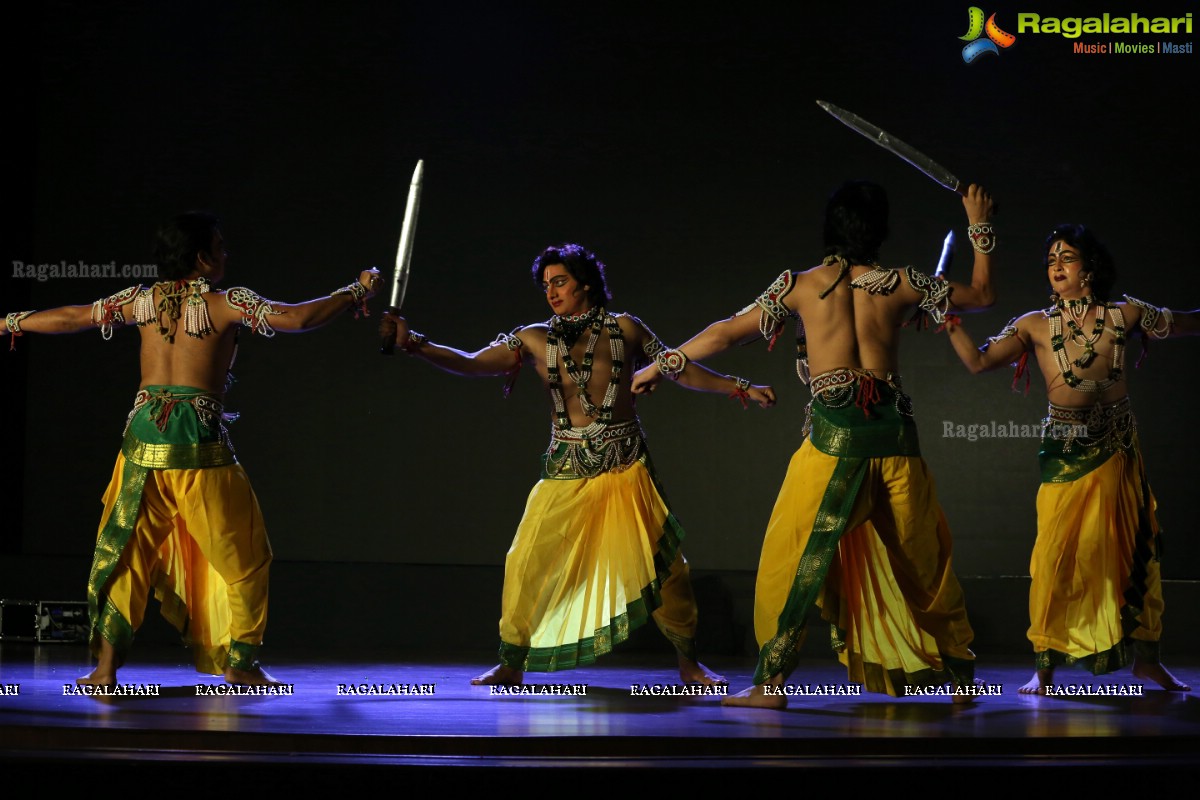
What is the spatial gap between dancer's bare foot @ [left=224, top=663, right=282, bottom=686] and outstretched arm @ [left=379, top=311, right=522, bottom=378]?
112cm

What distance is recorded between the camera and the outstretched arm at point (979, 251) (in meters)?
4.05

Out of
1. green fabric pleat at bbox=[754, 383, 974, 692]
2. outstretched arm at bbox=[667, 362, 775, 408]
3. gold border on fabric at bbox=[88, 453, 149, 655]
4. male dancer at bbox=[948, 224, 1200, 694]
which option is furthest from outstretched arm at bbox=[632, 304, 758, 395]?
gold border on fabric at bbox=[88, 453, 149, 655]

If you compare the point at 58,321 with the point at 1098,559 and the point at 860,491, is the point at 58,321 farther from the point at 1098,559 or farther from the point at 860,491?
the point at 1098,559

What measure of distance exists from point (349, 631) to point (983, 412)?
9.73 ft

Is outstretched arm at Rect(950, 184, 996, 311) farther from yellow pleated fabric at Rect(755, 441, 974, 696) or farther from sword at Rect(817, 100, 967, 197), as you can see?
yellow pleated fabric at Rect(755, 441, 974, 696)

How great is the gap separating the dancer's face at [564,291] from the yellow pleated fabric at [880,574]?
3.26 feet

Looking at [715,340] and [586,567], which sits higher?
[715,340]

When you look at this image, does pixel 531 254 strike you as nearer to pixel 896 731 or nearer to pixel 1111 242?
pixel 1111 242

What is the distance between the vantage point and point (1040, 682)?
4.51 meters

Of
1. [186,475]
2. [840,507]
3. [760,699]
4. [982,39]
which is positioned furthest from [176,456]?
[982,39]

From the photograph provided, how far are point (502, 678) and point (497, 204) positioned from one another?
2511 mm

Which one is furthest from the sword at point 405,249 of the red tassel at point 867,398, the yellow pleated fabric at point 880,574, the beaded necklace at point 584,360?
the red tassel at point 867,398

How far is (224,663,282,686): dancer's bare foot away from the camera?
437 centimetres

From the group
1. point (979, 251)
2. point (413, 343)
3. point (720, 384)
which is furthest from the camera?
→ point (720, 384)
